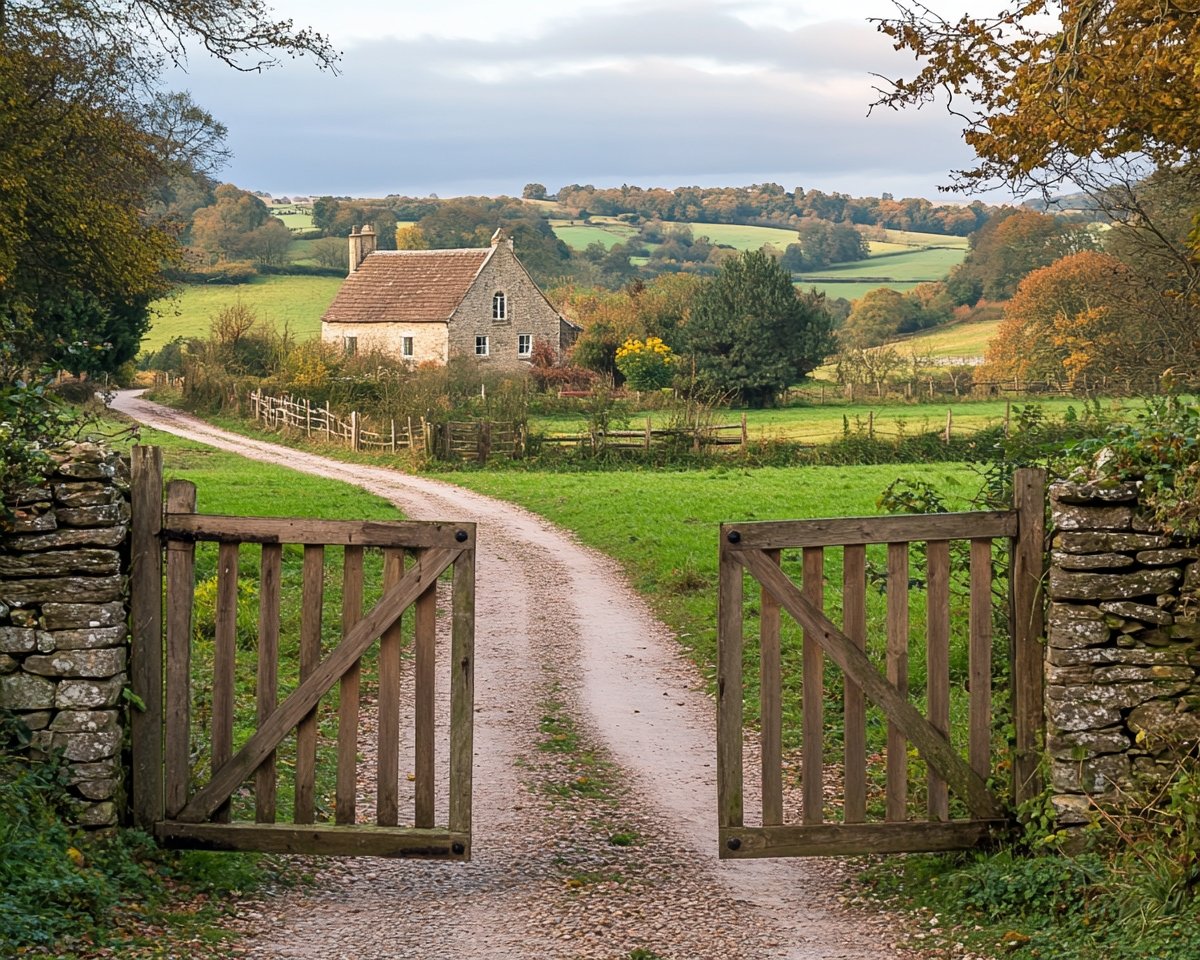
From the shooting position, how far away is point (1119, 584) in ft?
20.2

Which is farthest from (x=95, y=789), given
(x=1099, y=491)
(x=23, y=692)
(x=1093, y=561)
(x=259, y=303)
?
(x=259, y=303)

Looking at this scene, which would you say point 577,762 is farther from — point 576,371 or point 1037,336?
point 1037,336

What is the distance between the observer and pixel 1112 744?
619cm

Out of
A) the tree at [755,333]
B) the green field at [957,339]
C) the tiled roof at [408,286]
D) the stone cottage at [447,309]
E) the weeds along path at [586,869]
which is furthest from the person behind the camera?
the green field at [957,339]

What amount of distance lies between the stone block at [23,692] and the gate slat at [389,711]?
1646 millimetres

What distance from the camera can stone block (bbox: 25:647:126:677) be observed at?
625 centimetres

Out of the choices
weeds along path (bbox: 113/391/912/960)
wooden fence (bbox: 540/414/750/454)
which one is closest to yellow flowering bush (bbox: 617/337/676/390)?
wooden fence (bbox: 540/414/750/454)

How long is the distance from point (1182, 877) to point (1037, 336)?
1974 inches

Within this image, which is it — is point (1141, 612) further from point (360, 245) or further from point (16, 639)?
point (360, 245)

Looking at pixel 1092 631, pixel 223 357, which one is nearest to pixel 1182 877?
pixel 1092 631

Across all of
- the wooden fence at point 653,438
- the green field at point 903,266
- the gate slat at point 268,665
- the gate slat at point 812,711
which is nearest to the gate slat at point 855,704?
the gate slat at point 812,711

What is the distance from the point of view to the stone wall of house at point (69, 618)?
20.4ft

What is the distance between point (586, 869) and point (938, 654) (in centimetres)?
221

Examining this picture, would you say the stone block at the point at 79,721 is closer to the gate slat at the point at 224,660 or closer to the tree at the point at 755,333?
the gate slat at the point at 224,660
